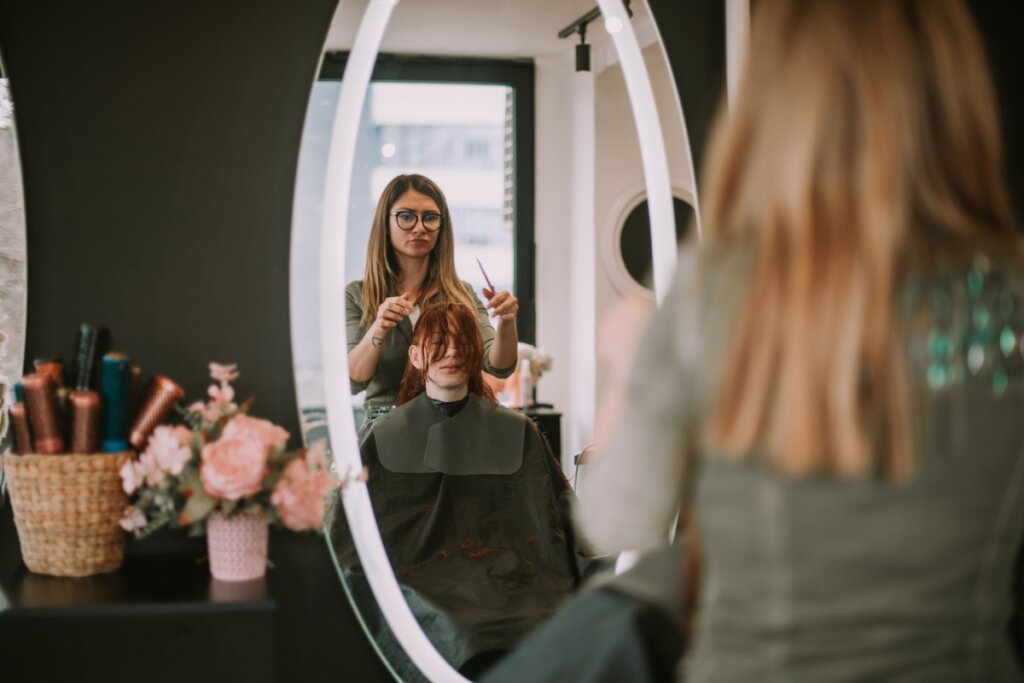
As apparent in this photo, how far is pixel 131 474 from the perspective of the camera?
1.62 meters

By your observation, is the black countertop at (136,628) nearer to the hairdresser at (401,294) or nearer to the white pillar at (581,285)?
the hairdresser at (401,294)

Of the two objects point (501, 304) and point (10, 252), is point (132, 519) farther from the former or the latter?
point (501, 304)

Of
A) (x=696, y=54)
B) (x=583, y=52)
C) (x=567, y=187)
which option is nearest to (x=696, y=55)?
(x=696, y=54)

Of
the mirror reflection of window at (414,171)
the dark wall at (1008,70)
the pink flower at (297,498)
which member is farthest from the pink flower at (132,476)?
the dark wall at (1008,70)

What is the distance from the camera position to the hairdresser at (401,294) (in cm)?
187

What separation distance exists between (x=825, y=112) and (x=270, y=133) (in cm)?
117

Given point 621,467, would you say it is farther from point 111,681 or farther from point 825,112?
point 111,681

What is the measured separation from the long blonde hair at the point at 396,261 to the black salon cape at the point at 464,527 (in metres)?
0.19

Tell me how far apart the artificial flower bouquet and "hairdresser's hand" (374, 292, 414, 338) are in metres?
0.29

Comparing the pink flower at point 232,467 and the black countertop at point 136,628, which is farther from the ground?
the pink flower at point 232,467

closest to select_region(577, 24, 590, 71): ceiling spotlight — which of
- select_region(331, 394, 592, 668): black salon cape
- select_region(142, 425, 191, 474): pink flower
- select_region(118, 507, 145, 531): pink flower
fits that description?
select_region(331, 394, 592, 668): black salon cape

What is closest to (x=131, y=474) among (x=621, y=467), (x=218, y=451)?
(x=218, y=451)

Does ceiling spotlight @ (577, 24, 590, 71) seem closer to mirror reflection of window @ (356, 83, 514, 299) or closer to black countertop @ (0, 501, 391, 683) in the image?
mirror reflection of window @ (356, 83, 514, 299)

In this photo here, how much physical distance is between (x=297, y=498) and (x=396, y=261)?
0.48m
